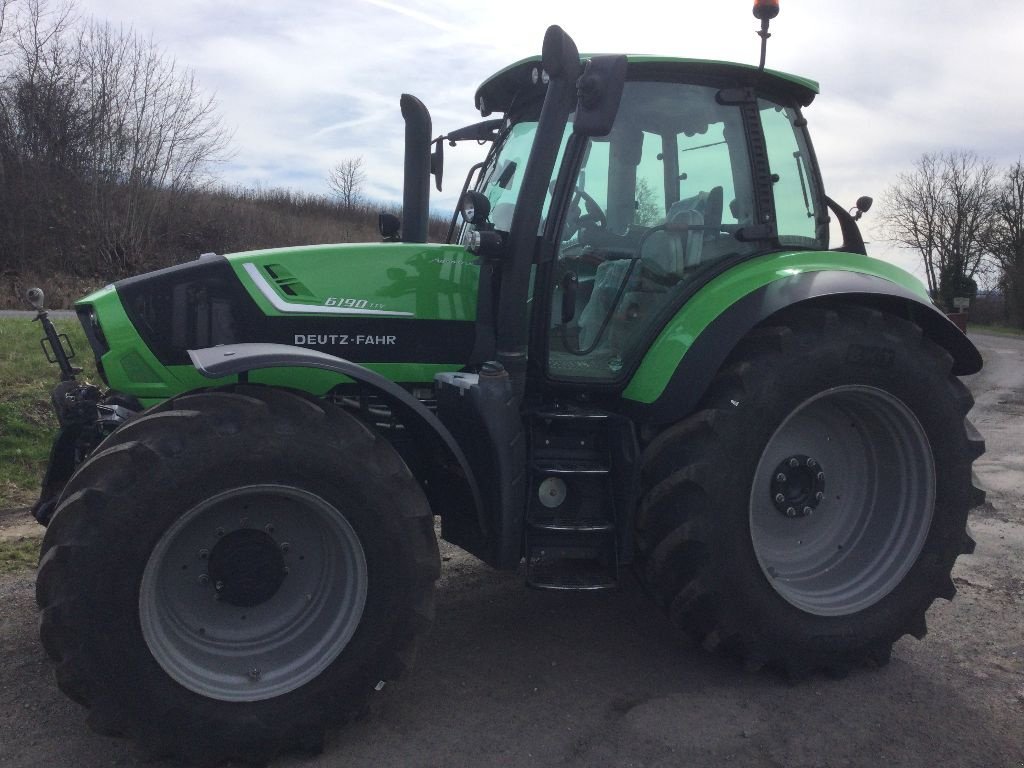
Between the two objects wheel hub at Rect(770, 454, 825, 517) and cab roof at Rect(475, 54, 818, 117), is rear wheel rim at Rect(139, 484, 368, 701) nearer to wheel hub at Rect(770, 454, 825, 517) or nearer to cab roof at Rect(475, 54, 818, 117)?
wheel hub at Rect(770, 454, 825, 517)

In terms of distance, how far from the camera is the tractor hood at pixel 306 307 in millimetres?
3408

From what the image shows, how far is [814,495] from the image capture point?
12.3 ft

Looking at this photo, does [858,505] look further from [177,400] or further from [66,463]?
[66,463]

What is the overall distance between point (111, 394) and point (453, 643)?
1.73 metres

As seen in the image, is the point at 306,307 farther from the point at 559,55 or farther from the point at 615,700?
the point at 615,700

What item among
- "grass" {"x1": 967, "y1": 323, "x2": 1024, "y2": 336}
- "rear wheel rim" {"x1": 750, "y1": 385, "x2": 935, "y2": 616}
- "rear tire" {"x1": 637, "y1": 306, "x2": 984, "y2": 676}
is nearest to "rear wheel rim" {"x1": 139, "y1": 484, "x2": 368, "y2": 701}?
"rear tire" {"x1": 637, "y1": 306, "x2": 984, "y2": 676}

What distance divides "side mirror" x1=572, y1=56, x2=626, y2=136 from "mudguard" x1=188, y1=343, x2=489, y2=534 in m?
1.13

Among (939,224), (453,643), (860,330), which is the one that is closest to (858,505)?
(860,330)

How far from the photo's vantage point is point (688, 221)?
3.78 meters

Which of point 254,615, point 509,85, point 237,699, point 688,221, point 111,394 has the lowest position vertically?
point 237,699

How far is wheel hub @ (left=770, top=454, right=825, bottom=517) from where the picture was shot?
3.70 m

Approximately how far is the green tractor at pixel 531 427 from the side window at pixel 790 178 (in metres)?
0.02

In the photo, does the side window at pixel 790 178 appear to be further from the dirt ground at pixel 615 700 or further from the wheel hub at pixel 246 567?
the wheel hub at pixel 246 567

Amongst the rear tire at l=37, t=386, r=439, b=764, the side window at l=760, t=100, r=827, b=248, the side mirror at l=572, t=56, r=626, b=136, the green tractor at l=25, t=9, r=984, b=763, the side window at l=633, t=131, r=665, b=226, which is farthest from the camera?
the side window at l=760, t=100, r=827, b=248
